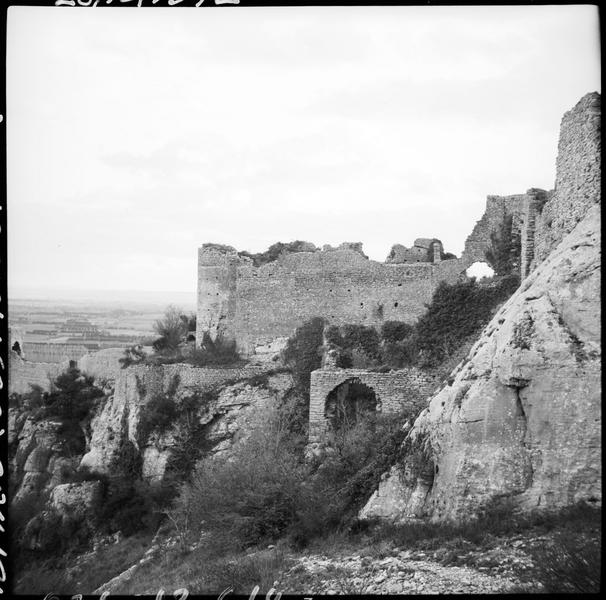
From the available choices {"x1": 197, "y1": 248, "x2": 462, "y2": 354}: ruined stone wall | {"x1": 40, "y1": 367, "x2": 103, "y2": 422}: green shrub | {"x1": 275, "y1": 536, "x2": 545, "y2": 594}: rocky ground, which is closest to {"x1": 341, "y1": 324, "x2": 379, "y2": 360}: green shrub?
{"x1": 197, "y1": 248, "x2": 462, "y2": 354}: ruined stone wall

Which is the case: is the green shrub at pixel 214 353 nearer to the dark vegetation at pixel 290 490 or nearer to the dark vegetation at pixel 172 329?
the dark vegetation at pixel 172 329

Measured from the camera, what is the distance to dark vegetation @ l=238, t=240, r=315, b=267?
32.3 meters

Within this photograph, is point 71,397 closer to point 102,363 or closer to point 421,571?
point 102,363

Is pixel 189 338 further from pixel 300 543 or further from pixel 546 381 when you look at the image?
pixel 546 381

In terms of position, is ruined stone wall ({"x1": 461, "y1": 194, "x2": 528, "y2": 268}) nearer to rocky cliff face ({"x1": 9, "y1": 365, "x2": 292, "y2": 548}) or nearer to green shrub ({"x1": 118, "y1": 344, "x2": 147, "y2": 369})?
rocky cliff face ({"x1": 9, "y1": 365, "x2": 292, "y2": 548})

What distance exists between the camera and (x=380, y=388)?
22.4 metres

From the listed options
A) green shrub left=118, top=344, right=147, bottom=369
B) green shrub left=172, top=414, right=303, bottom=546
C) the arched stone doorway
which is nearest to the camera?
green shrub left=172, top=414, right=303, bottom=546

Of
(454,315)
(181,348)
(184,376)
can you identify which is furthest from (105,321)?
(454,315)

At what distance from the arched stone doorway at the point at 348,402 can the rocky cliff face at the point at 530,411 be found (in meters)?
7.25

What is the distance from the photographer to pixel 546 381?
1332 cm

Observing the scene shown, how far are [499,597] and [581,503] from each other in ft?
8.20

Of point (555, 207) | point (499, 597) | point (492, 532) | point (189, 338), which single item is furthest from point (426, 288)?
point (499, 597)

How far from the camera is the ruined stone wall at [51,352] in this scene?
127ft

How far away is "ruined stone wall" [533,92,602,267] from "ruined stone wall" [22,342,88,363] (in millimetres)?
26928
